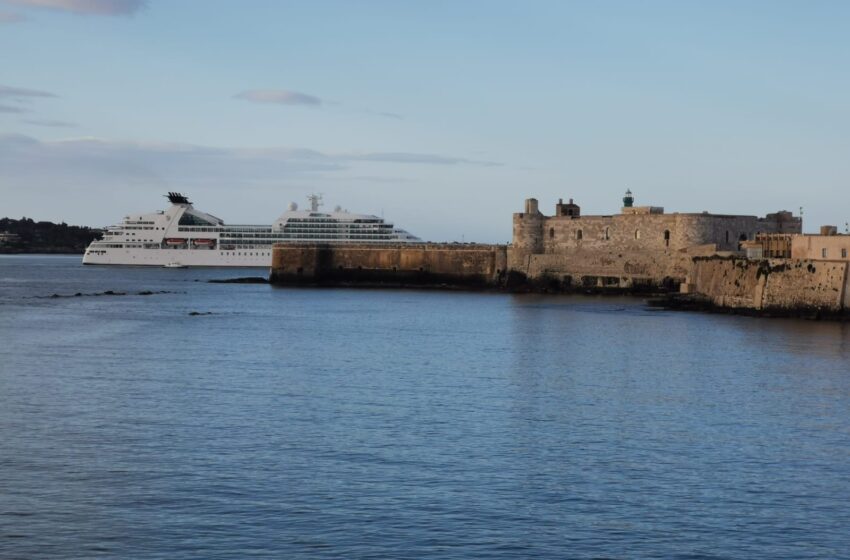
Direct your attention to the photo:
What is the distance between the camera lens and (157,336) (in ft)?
118

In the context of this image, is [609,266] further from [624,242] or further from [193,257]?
[193,257]

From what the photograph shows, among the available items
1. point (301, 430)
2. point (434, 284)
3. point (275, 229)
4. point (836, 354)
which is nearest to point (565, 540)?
point (301, 430)

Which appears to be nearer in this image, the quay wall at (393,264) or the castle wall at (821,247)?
the castle wall at (821,247)

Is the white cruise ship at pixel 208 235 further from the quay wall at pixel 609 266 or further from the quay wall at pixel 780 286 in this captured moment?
the quay wall at pixel 780 286

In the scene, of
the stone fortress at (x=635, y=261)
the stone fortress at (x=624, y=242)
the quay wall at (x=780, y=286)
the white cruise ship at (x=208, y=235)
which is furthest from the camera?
the white cruise ship at (x=208, y=235)

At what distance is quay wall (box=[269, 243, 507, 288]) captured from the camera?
65.9 meters

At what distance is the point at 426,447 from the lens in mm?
17125

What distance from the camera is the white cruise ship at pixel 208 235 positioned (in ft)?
328

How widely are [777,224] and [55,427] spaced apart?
1885 inches

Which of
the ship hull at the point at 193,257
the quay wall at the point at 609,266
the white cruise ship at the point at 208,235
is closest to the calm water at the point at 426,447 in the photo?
the quay wall at the point at 609,266

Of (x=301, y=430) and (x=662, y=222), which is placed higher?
(x=662, y=222)

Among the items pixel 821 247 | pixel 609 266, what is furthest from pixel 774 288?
pixel 609 266

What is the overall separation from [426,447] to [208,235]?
299 ft

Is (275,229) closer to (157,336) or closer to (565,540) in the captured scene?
(157,336)
